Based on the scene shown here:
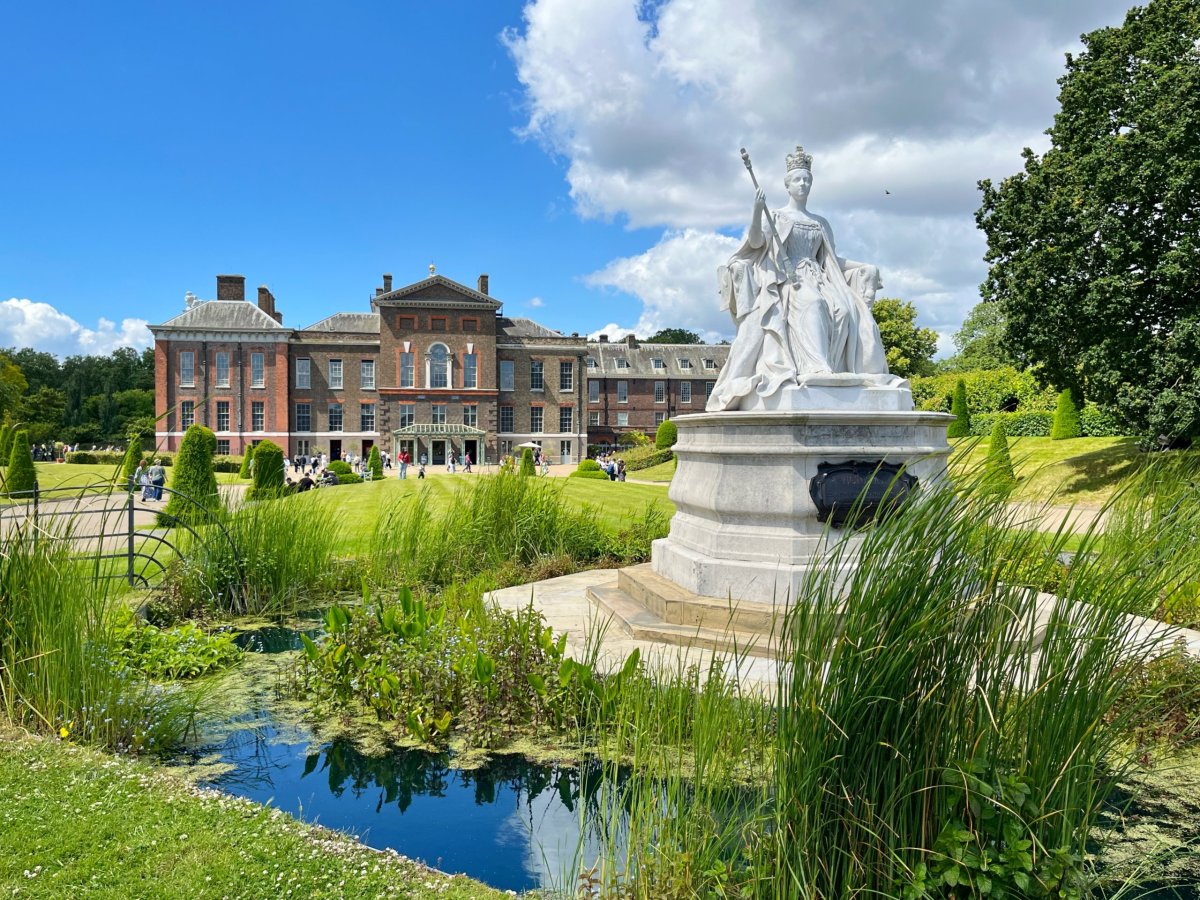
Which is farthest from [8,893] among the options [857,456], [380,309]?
[380,309]

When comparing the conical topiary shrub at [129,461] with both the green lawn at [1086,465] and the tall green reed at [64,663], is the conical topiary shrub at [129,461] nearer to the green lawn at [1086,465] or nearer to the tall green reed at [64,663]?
the tall green reed at [64,663]

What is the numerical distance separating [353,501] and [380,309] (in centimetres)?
3222

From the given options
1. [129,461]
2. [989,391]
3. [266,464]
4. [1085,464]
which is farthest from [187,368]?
[1085,464]

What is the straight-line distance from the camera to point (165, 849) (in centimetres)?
281

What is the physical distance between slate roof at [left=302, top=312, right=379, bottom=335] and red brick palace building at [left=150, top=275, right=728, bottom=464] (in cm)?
8

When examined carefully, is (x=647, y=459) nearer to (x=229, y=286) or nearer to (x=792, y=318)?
(x=229, y=286)

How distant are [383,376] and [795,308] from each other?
1728 inches

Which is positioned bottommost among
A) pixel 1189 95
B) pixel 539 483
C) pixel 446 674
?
pixel 446 674

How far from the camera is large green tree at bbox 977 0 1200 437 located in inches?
580

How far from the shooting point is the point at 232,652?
5.44m

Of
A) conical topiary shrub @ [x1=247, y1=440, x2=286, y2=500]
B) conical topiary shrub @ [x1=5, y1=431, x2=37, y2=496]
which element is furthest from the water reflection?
conical topiary shrub @ [x1=5, y1=431, x2=37, y2=496]

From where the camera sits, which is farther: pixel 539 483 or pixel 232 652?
pixel 539 483

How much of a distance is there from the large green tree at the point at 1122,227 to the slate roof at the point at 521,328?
3565 cm

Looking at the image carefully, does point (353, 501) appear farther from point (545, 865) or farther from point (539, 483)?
point (545, 865)
